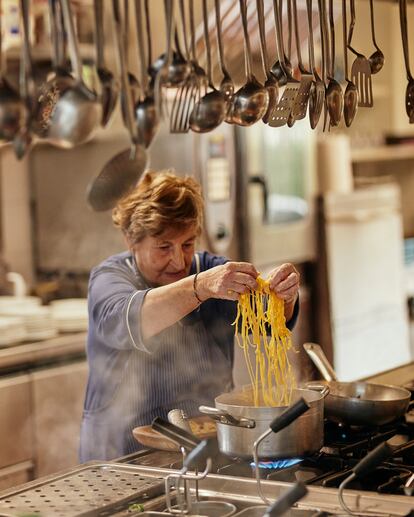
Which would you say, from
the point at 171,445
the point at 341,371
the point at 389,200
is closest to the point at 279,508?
the point at 171,445

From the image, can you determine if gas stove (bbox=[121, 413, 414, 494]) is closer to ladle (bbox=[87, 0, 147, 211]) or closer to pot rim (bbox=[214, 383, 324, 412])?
pot rim (bbox=[214, 383, 324, 412])

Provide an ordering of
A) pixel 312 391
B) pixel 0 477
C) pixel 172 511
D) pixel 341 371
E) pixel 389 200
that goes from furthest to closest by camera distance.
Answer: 1. pixel 389 200
2. pixel 341 371
3. pixel 0 477
4. pixel 312 391
5. pixel 172 511

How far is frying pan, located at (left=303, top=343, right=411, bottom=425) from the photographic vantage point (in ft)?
7.79

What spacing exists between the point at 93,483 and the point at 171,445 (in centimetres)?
30

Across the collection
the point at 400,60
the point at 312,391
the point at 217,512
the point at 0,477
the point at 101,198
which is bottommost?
the point at 0,477

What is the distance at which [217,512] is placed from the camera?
75.0 inches

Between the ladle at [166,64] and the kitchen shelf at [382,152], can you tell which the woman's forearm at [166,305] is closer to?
the ladle at [166,64]

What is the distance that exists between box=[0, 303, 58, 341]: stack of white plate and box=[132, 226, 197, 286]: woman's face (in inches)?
49.7

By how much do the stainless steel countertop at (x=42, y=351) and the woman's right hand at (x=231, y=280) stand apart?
60.9 inches

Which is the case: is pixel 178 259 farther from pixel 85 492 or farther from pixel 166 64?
pixel 85 492

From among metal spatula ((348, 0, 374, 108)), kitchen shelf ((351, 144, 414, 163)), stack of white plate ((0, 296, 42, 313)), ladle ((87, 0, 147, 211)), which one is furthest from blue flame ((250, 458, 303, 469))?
kitchen shelf ((351, 144, 414, 163))

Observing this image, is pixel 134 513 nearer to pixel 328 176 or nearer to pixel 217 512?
pixel 217 512

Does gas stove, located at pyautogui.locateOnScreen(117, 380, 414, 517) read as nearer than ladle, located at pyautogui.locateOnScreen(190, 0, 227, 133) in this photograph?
Yes

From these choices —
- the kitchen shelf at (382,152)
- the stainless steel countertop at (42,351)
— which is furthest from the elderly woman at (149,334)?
the kitchen shelf at (382,152)
